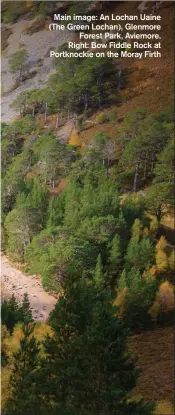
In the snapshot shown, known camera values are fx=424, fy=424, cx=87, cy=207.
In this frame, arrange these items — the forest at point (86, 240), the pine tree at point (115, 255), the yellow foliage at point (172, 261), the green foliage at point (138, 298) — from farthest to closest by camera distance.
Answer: the pine tree at point (115, 255) → the yellow foliage at point (172, 261) → the green foliage at point (138, 298) → the forest at point (86, 240)

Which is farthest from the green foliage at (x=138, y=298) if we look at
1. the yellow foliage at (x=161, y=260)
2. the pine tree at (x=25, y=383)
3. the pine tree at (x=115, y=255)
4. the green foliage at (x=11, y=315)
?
A: the pine tree at (x=25, y=383)

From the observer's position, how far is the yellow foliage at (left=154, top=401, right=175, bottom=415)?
60.5ft

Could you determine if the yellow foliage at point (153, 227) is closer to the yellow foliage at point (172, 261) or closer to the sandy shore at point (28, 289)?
the yellow foliage at point (172, 261)

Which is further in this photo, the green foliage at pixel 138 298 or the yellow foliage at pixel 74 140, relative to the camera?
the yellow foliage at pixel 74 140

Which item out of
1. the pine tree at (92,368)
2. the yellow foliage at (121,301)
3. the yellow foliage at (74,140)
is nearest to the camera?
the pine tree at (92,368)

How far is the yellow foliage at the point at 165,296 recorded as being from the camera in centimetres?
2592

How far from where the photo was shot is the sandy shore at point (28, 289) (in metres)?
27.8

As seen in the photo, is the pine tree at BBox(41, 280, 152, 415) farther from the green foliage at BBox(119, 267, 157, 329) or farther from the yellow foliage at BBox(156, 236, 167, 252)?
the yellow foliage at BBox(156, 236, 167, 252)

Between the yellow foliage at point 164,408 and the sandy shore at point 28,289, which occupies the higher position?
the sandy shore at point 28,289

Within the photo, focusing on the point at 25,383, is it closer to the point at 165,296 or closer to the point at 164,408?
the point at 164,408

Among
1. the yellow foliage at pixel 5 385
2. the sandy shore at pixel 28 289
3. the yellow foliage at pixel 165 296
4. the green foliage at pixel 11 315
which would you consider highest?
the yellow foliage at pixel 5 385

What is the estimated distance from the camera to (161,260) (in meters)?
26.8

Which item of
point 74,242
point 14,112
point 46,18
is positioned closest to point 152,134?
point 74,242

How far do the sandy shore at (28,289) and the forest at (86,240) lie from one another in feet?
2.80
